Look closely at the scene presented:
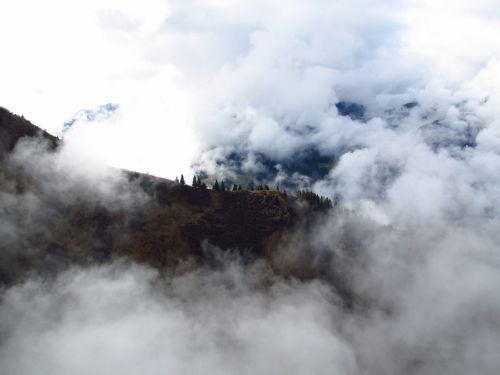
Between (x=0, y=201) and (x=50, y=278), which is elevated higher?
(x=0, y=201)

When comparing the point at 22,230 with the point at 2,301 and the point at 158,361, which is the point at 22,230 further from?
the point at 158,361

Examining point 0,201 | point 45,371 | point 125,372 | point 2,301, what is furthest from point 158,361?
point 0,201

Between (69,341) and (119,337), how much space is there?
20479 millimetres

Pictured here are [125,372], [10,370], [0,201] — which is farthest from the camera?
[0,201]

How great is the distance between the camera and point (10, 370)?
160250 millimetres

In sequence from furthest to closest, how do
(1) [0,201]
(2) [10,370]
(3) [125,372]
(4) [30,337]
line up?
(1) [0,201] < (3) [125,372] < (4) [30,337] < (2) [10,370]

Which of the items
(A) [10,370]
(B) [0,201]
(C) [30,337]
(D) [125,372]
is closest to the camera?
(A) [10,370]

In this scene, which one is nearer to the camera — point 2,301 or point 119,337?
point 2,301

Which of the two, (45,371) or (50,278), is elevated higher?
(50,278)

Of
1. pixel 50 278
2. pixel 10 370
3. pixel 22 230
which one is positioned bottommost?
pixel 10 370

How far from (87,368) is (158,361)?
90.7 ft

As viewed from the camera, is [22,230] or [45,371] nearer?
[45,371]

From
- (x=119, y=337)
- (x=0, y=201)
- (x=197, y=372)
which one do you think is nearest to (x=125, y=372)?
(x=119, y=337)

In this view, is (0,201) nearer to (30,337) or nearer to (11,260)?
(11,260)
